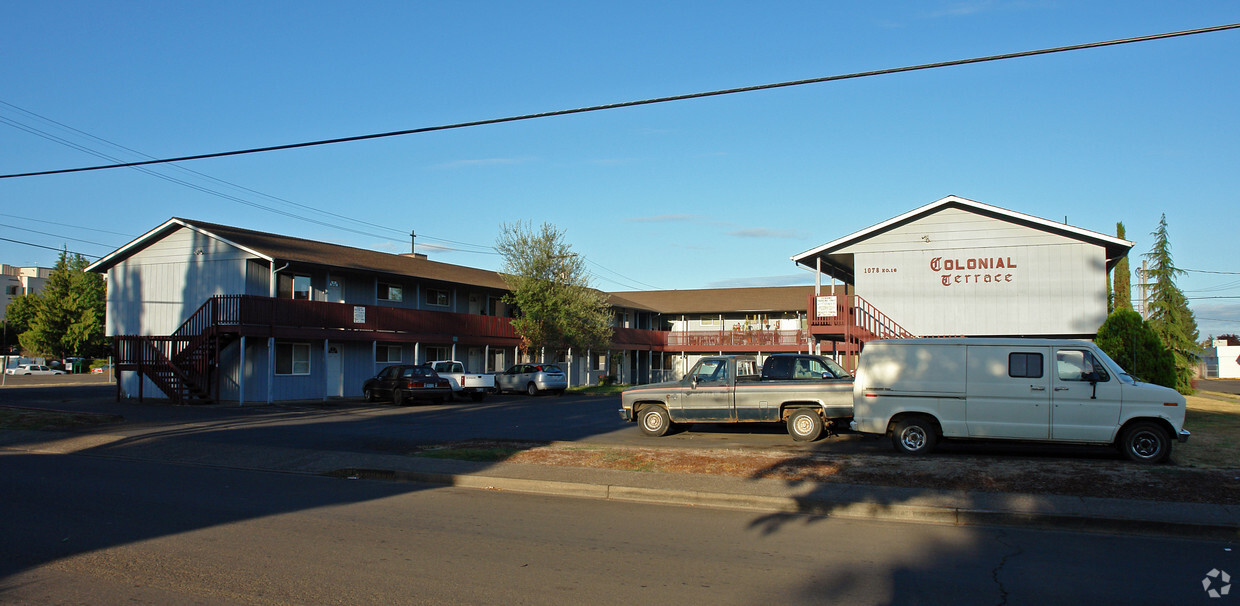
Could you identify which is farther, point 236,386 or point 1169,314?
point 1169,314

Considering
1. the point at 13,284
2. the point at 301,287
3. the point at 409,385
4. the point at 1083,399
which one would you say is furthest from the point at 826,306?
the point at 13,284

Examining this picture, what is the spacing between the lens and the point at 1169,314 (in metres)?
52.5

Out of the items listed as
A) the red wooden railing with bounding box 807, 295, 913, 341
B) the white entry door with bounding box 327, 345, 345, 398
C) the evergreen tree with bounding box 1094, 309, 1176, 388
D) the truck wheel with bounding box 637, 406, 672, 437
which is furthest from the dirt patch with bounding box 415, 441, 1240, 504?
the white entry door with bounding box 327, 345, 345, 398

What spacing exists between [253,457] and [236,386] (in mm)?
18444

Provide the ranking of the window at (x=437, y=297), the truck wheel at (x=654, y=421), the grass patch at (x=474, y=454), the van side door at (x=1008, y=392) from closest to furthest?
the van side door at (x=1008, y=392)
the grass patch at (x=474, y=454)
the truck wheel at (x=654, y=421)
the window at (x=437, y=297)

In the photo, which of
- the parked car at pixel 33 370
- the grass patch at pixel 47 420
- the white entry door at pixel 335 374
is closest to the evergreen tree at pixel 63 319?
the parked car at pixel 33 370

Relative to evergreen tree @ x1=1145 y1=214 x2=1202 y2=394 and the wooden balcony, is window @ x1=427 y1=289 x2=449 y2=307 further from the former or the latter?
evergreen tree @ x1=1145 y1=214 x2=1202 y2=394

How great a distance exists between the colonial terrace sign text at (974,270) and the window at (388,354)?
2340cm

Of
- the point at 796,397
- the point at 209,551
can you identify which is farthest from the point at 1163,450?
the point at 209,551

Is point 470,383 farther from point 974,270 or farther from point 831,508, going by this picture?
point 831,508

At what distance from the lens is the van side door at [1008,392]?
1339cm

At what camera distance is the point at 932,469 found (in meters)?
12.4

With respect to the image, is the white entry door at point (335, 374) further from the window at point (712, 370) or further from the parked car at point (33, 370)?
the parked car at point (33, 370)

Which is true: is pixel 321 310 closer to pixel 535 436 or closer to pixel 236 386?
pixel 236 386
